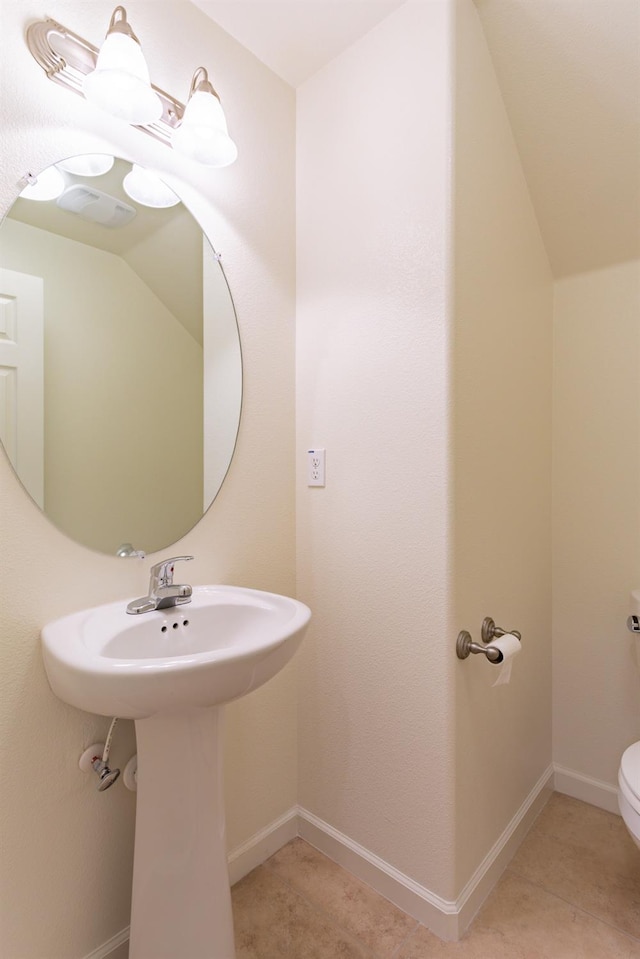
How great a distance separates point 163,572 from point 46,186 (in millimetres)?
891

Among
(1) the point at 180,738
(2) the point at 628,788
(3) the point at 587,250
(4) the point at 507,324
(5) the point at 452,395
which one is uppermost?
(3) the point at 587,250

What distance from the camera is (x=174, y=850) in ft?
3.42

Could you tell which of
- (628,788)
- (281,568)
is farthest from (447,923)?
(281,568)

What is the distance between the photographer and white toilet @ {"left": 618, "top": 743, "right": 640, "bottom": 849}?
1158 millimetres

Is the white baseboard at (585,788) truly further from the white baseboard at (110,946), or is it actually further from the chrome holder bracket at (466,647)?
the white baseboard at (110,946)

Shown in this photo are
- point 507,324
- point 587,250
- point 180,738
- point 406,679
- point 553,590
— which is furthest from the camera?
point 553,590

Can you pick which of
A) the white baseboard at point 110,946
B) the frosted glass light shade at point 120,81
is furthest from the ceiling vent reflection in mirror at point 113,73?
the white baseboard at point 110,946

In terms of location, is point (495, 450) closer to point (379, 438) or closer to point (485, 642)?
point (379, 438)

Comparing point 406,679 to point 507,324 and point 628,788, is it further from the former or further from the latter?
point 507,324

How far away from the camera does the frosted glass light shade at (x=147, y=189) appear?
1.19 metres

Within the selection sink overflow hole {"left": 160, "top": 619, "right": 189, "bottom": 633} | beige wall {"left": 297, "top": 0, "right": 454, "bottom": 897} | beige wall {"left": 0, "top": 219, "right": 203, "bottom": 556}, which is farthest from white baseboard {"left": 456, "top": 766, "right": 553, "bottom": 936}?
beige wall {"left": 0, "top": 219, "right": 203, "bottom": 556}

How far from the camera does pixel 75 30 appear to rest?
1097 mm

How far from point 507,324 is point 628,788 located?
1.29 metres

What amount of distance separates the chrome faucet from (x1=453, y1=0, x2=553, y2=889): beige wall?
685mm
